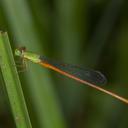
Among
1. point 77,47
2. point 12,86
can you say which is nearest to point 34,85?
point 12,86

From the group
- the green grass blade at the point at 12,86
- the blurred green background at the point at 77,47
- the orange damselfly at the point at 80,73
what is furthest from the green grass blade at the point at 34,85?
the orange damselfly at the point at 80,73

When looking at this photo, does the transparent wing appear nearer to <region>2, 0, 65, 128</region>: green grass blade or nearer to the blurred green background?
the blurred green background

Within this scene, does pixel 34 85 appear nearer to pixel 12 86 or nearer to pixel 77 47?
pixel 12 86

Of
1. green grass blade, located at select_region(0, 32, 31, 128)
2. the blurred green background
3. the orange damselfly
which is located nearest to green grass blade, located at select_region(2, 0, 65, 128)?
the blurred green background

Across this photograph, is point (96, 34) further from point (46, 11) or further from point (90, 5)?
point (46, 11)

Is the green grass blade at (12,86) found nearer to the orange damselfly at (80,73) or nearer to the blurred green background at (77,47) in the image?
the blurred green background at (77,47)

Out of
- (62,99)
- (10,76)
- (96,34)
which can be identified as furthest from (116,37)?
(10,76)
